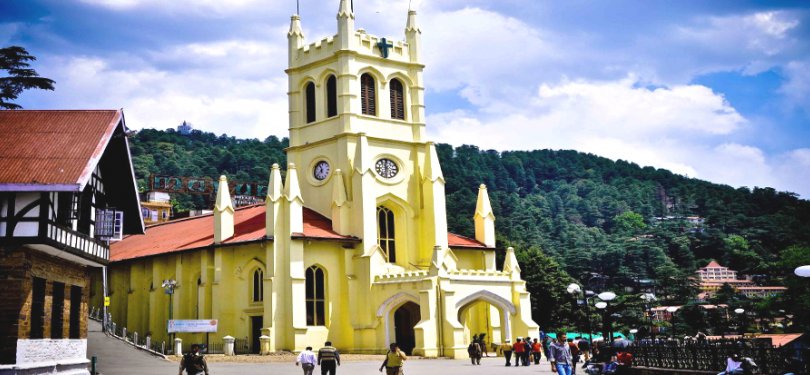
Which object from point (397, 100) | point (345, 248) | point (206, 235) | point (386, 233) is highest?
point (397, 100)

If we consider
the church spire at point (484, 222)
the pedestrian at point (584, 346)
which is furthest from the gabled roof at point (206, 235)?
the pedestrian at point (584, 346)

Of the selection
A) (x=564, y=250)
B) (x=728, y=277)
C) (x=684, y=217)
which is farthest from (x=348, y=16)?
(x=684, y=217)

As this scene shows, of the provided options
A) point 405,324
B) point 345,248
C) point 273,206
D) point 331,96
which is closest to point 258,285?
point 273,206

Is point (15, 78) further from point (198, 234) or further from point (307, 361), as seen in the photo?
point (307, 361)

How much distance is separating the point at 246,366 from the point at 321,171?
1821 cm

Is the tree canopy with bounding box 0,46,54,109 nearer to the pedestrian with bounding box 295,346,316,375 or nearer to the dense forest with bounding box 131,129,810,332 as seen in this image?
the pedestrian with bounding box 295,346,316,375

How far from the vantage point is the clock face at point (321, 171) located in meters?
54.7

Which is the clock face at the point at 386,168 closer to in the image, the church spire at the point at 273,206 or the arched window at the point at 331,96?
the arched window at the point at 331,96

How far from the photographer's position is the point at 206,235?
5544 cm

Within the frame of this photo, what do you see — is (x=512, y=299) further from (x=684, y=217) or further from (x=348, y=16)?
(x=684, y=217)

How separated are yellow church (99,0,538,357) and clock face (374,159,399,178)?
0.07 m

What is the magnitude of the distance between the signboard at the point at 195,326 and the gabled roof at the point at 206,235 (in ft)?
Answer: 16.0

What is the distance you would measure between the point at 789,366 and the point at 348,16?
1506 inches

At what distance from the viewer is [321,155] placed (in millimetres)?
54969
